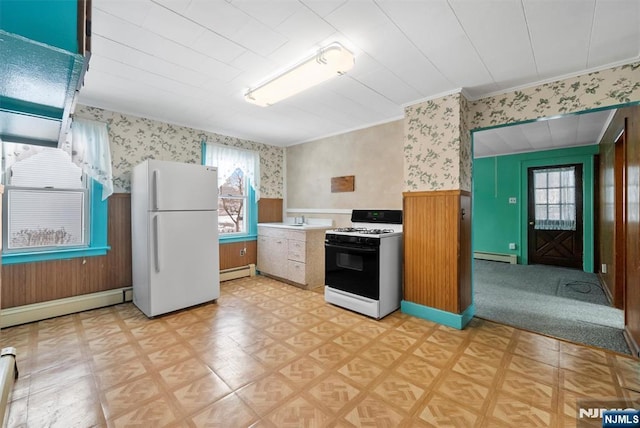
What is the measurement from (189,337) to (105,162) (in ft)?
7.39

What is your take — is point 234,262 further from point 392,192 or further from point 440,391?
point 440,391

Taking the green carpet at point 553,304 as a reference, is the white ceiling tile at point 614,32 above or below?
above

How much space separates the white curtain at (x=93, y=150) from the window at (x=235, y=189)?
1.27 meters

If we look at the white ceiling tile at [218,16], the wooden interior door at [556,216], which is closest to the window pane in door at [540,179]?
the wooden interior door at [556,216]

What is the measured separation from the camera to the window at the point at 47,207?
2746mm

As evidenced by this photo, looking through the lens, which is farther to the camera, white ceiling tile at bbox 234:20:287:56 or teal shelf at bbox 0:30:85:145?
white ceiling tile at bbox 234:20:287:56

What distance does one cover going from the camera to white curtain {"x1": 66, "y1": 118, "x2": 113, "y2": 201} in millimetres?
3027

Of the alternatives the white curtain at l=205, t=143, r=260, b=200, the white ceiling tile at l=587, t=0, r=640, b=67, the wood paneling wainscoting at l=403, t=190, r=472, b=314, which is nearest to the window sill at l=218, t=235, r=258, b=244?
the white curtain at l=205, t=143, r=260, b=200

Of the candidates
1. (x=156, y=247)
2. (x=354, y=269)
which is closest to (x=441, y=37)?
(x=354, y=269)

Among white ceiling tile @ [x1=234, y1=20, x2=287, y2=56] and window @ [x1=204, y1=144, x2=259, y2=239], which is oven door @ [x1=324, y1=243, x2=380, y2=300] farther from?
white ceiling tile @ [x1=234, y1=20, x2=287, y2=56]

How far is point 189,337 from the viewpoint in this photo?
2.52 meters

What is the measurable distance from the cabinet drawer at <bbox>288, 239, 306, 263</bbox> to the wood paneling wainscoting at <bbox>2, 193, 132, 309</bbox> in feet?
6.76

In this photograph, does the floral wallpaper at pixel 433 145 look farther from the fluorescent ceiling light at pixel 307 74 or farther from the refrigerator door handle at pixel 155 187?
the refrigerator door handle at pixel 155 187

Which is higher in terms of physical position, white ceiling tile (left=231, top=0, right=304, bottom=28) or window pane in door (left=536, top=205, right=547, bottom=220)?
white ceiling tile (left=231, top=0, right=304, bottom=28)
